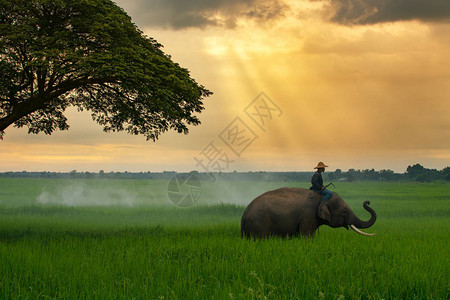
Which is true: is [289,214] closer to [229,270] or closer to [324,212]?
[324,212]

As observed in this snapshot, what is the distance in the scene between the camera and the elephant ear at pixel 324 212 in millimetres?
12016

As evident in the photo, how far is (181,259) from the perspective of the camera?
29.8 feet

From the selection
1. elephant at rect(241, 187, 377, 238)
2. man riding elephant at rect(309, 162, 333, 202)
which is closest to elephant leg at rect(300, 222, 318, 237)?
elephant at rect(241, 187, 377, 238)

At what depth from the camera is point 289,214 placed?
11.8m

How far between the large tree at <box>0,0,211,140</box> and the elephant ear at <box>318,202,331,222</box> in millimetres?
6223

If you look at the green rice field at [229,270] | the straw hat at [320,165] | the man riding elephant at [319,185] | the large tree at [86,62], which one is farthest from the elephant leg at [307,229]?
the large tree at [86,62]

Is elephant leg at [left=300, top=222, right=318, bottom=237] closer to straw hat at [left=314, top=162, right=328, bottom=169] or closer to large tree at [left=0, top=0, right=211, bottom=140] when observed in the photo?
straw hat at [left=314, top=162, right=328, bottom=169]

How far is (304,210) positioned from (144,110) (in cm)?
810

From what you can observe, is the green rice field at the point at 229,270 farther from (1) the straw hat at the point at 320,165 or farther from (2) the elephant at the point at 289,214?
(1) the straw hat at the point at 320,165

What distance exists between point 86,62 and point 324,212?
8988 millimetres

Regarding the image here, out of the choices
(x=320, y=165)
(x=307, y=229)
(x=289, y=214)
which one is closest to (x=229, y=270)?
(x=289, y=214)

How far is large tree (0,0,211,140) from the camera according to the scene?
45.0 ft

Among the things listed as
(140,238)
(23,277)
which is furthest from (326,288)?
(140,238)

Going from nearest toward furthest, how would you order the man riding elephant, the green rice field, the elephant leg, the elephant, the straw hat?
the green rice field, the elephant, the elephant leg, the straw hat, the man riding elephant
